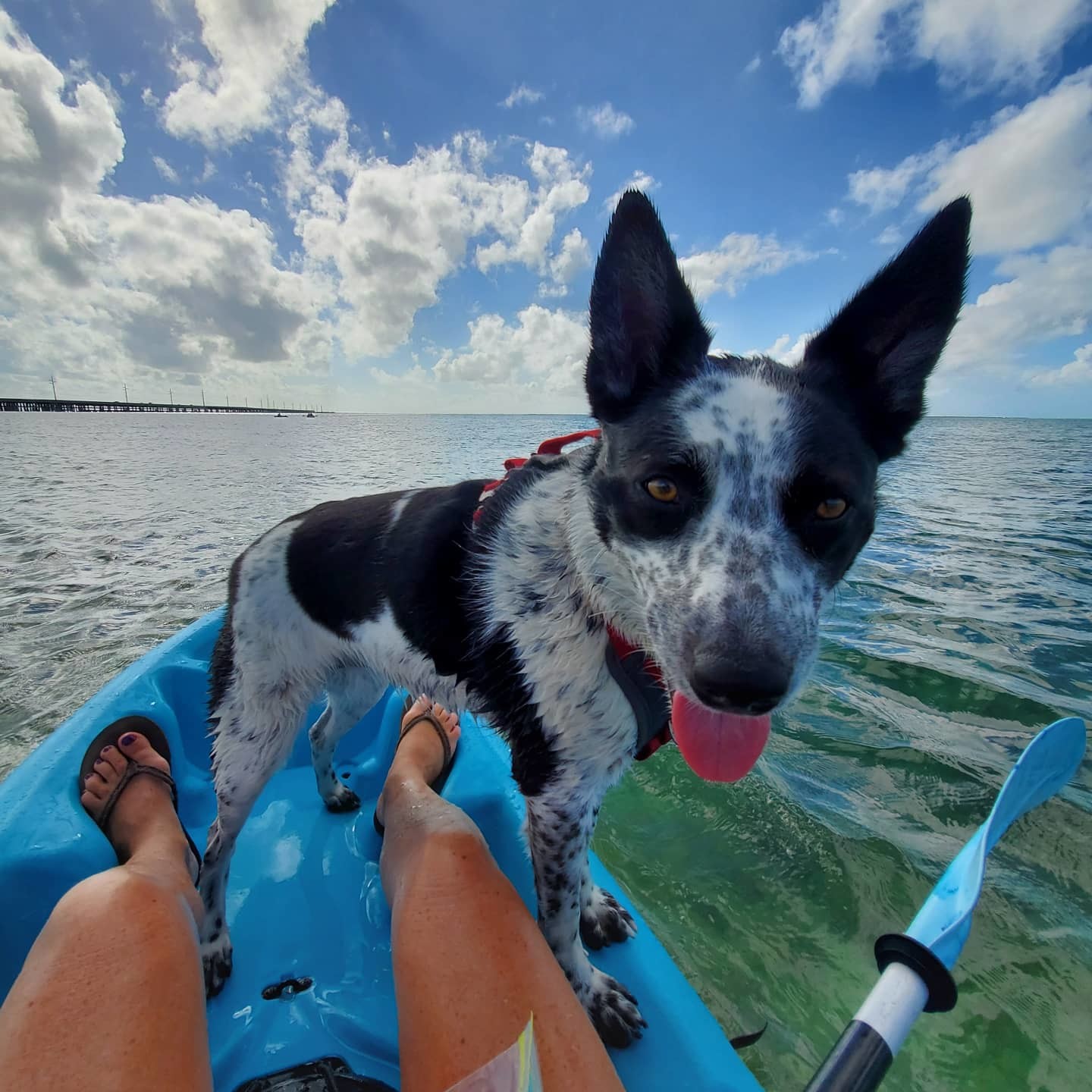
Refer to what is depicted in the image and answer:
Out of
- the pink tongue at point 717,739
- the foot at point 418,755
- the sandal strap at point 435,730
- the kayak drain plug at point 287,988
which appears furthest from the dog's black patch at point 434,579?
the kayak drain plug at point 287,988

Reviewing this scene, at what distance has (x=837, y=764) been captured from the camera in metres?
3.88

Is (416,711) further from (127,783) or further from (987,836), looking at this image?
(987,836)

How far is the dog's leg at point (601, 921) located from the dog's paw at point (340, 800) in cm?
→ 144

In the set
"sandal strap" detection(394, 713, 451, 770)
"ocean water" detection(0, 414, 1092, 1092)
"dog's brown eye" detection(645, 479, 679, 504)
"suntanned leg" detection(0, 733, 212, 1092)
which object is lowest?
"ocean water" detection(0, 414, 1092, 1092)

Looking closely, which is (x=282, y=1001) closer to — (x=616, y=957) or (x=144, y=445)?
(x=616, y=957)

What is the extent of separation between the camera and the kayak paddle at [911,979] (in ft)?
4.56

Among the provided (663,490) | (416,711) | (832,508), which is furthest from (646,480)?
(416,711)

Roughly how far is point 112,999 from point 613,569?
1744 mm

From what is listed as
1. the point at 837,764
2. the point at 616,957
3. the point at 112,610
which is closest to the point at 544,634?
the point at 616,957

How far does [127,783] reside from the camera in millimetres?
2664

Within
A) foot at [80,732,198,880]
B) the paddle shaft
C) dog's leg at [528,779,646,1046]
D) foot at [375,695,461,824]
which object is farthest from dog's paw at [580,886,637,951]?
foot at [80,732,198,880]

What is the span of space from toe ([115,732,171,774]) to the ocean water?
1.44 m

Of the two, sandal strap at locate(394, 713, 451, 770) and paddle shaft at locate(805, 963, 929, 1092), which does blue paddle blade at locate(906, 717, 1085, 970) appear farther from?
sandal strap at locate(394, 713, 451, 770)

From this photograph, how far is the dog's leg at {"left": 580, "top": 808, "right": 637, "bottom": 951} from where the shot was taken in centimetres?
235
